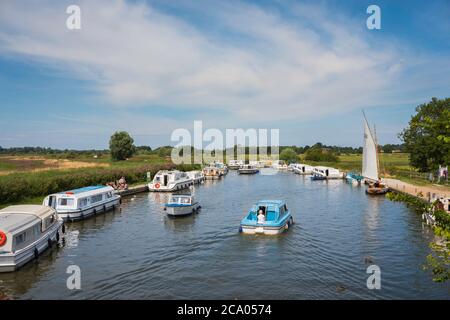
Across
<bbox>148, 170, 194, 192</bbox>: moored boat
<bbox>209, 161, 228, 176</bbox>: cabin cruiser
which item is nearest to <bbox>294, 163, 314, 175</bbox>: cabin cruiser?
<bbox>209, 161, 228, 176</bbox>: cabin cruiser

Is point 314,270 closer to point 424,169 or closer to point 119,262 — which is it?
point 119,262

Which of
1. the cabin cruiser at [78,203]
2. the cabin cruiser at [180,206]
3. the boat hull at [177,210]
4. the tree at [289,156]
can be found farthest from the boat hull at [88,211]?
the tree at [289,156]

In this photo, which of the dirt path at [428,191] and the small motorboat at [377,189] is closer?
the dirt path at [428,191]

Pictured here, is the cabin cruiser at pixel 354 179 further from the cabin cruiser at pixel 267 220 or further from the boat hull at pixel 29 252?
the boat hull at pixel 29 252

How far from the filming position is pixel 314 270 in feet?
76.5

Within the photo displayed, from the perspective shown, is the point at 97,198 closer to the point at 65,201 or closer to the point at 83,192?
the point at 83,192

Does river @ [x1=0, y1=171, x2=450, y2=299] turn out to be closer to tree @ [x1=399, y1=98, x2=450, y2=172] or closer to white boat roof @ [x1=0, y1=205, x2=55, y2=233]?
white boat roof @ [x1=0, y1=205, x2=55, y2=233]

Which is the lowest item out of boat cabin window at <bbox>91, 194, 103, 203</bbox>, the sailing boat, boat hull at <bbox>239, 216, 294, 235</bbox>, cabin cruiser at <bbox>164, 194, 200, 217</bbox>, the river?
the river

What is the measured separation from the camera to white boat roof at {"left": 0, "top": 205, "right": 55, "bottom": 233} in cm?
2289

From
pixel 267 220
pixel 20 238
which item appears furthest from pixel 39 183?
pixel 267 220

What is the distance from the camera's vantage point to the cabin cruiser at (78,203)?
1510 inches

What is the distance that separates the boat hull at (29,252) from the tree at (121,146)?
106622 millimetres

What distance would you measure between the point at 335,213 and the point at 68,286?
105 ft

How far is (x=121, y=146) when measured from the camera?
439ft
